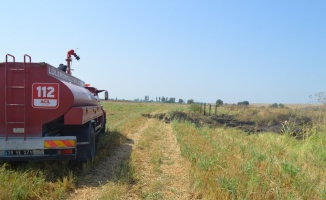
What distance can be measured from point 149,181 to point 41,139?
2.37 m

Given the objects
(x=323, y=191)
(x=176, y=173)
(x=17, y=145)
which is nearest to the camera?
(x=323, y=191)

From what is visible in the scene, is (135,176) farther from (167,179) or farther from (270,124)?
(270,124)

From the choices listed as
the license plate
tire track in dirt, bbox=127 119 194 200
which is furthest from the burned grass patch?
the license plate

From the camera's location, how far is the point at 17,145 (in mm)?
6043

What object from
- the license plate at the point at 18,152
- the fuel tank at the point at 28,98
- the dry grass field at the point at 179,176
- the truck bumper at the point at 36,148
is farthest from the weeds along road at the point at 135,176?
the fuel tank at the point at 28,98

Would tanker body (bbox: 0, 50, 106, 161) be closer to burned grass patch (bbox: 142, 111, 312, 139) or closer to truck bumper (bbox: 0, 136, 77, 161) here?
truck bumper (bbox: 0, 136, 77, 161)

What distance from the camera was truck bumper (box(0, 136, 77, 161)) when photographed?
6.02 metres

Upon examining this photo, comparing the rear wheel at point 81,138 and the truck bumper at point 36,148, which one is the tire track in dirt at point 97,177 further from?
the truck bumper at point 36,148

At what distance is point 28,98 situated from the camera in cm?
622

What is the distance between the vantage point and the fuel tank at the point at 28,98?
6133 mm

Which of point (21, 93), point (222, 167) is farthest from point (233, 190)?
point (21, 93)

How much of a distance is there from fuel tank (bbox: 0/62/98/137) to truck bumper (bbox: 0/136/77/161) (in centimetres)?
23

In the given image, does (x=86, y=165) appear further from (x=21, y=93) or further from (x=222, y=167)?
(x=222, y=167)

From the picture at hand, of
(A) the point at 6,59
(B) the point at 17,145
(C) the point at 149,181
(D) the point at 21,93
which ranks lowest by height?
(C) the point at 149,181
